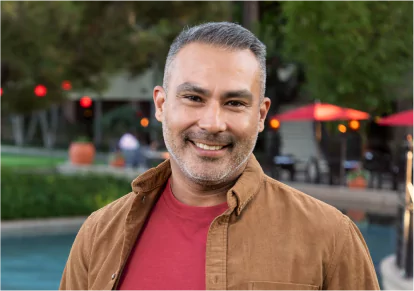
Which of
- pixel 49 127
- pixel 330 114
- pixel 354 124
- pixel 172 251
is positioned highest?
pixel 172 251

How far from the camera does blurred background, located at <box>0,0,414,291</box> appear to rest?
55.7ft

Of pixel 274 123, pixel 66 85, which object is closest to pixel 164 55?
pixel 274 123

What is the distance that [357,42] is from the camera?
24.1 meters

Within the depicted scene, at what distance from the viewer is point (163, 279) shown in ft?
8.77

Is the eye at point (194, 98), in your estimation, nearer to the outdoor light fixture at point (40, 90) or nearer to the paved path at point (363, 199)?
the outdoor light fixture at point (40, 90)

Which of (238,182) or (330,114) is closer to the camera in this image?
(238,182)

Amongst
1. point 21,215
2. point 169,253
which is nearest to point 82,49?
point 21,215

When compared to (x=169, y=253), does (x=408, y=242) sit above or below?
below

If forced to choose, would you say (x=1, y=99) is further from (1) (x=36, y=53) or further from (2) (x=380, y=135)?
(2) (x=380, y=135)

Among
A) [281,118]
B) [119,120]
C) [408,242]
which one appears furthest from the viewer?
[119,120]

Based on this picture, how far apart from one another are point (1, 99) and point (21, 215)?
3.98 metres

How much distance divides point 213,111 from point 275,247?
0.50m

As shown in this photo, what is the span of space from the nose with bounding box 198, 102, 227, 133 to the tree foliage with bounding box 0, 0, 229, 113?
15.1 meters

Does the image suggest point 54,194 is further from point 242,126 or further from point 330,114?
point 242,126
